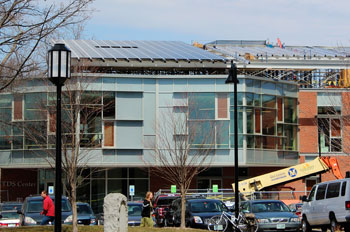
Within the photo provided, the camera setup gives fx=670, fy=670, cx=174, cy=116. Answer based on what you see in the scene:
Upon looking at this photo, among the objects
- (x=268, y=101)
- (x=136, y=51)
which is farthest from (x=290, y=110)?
(x=136, y=51)

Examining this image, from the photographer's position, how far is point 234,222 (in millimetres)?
24125

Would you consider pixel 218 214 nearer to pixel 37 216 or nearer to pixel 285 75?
pixel 37 216

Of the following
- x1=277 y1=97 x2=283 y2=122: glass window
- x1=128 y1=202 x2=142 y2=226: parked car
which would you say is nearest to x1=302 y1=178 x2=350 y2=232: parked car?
x1=128 y1=202 x2=142 y2=226: parked car

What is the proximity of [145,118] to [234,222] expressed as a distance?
1950 centimetres

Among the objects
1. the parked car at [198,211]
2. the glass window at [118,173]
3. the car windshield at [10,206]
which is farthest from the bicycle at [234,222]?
the glass window at [118,173]

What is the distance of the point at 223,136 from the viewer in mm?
42781

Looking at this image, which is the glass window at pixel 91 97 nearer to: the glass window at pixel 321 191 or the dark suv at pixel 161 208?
the dark suv at pixel 161 208

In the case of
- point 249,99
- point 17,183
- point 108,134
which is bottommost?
point 17,183

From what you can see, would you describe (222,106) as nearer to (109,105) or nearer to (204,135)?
(204,135)

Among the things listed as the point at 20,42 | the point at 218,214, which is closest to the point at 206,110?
the point at 218,214

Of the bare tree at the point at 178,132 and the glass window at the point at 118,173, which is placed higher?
the bare tree at the point at 178,132

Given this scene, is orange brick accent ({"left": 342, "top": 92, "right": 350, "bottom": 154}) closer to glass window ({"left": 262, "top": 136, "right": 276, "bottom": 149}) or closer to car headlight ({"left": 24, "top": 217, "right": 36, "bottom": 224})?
glass window ({"left": 262, "top": 136, "right": 276, "bottom": 149})

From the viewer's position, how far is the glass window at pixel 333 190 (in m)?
22.4

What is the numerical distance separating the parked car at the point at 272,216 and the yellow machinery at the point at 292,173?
31.8 ft
